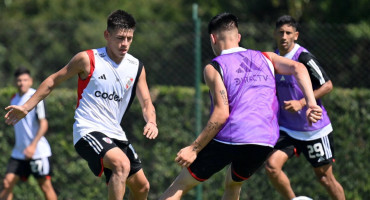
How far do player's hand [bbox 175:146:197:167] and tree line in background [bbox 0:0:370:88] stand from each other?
4.41m

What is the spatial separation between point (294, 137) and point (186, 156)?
→ 229cm

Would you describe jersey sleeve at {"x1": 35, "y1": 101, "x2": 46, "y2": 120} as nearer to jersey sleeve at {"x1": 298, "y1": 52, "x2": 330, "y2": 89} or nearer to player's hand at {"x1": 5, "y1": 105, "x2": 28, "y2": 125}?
player's hand at {"x1": 5, "y1": 105, "x2": 28, "y2": 125}

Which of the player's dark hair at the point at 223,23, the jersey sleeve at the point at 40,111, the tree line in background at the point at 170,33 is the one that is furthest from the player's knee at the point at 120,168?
the tree line in background at the point at 170,33

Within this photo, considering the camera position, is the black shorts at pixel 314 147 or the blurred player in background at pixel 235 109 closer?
the blurred player in background at pixel 235 109

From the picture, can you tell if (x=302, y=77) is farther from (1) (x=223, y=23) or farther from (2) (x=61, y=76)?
(2) (x=61, y=76)

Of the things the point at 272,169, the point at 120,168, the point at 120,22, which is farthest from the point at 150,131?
the point at 272,169

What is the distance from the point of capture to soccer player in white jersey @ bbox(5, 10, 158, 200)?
6172 millimetres

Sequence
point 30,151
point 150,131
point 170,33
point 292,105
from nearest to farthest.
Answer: point 150,131, point 292,105, point 30,151, point 170,33

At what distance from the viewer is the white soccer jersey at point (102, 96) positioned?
6.38 m

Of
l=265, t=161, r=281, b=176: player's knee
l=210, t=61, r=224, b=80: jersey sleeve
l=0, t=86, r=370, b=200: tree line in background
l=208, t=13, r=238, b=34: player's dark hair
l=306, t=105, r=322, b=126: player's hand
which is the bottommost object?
l=0, t=86, r=370, b=200: tree line in background

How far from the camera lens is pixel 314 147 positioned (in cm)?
752

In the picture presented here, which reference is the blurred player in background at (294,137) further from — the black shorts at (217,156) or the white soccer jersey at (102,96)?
the white soccer jersey at (102,96)

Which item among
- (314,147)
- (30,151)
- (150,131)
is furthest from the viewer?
(30,151)

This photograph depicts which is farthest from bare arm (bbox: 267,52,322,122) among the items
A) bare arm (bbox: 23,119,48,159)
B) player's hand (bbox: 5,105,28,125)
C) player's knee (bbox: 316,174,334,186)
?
bare arm (bbox: 23,119,48,159)
